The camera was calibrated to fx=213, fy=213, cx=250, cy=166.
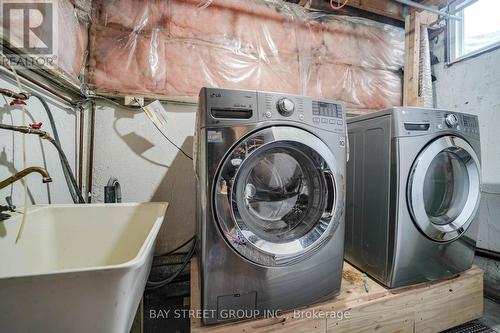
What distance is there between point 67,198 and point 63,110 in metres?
0.48

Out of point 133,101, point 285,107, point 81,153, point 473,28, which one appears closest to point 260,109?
point 285,107

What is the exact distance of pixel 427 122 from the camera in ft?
3.50

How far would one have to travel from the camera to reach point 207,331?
0.78 m

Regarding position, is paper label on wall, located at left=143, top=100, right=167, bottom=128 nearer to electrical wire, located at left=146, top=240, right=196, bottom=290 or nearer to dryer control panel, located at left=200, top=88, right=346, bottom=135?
dryer control panel, located at left=200, top=88, right=346, bottom=135

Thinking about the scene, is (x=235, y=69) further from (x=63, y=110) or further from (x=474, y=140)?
(x=474, y=140)

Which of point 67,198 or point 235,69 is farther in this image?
point 235,69

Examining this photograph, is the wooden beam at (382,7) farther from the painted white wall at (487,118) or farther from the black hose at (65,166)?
the black hose at (65,166)

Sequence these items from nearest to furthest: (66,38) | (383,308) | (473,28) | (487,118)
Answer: (383,308), (66,38), (487,118), (473,28)

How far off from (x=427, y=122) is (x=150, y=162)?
1.60 meters

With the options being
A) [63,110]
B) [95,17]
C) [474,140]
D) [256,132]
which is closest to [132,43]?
[95,17]

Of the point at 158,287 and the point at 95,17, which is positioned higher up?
the point at 95,17

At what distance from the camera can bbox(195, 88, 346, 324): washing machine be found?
786 mm

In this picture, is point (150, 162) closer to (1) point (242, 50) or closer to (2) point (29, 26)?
(2) point (29, 26)

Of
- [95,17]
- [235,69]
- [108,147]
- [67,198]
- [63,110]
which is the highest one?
[95,17]
